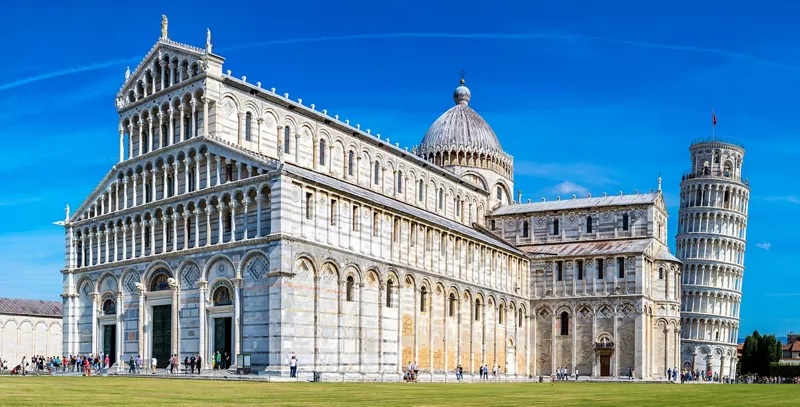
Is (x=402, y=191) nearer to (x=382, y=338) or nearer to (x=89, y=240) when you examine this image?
(x=382, y=338)

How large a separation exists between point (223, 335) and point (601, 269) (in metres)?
35.7

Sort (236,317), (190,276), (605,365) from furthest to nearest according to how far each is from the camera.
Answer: (605,365)
(190,276)
(236,317)

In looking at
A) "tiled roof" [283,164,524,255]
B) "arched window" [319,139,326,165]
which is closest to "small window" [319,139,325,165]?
"arched window" [319,139,326,165]

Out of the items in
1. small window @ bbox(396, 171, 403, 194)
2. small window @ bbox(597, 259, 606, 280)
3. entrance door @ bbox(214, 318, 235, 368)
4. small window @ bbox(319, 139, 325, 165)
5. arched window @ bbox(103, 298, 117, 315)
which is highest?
small window @ bbox(319, 139, 325, 165)

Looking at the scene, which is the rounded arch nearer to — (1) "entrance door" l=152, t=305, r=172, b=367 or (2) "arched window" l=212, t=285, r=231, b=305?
(2) "arched window" l=212, t=285, r=231, b=305

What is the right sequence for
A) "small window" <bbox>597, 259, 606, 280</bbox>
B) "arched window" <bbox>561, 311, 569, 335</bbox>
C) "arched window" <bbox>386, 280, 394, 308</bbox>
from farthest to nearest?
"arched window" <bbox>561, 311, 569, 335</bbox>, "small window" <bbox>597, 259, 606, 280</bbox>, "arched window" <bbox>386, 280, 394, 308</bbox>

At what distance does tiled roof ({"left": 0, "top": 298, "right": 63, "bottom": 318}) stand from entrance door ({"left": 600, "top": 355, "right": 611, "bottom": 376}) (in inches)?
2070

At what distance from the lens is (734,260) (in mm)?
115438

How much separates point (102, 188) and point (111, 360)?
11453 millimetres

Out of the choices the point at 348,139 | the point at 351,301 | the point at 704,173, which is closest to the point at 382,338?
the point at 351,301

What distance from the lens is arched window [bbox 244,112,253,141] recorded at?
5640cm

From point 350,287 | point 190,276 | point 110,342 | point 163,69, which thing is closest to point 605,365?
point 350,287

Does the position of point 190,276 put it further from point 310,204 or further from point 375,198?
point 375,198

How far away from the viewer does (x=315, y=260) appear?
167 ft
